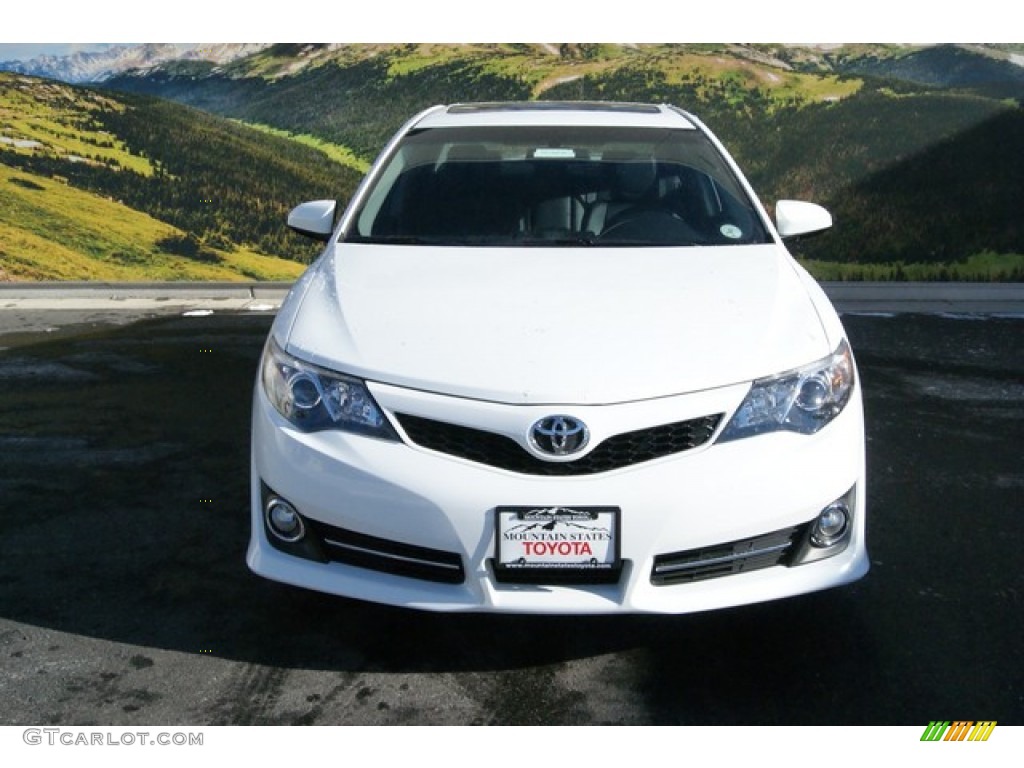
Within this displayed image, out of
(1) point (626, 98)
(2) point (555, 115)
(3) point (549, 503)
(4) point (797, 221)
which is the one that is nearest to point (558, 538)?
(3) point (549, 503)

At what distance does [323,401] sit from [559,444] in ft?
2.24

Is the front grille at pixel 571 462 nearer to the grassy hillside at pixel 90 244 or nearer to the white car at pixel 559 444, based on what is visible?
the white car at pixel 559 444

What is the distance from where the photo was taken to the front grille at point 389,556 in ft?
10.0

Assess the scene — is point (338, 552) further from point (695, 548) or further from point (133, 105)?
point (133, 105)

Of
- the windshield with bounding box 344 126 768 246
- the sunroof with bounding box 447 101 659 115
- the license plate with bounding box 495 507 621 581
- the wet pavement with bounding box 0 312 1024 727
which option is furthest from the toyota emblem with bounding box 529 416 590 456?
the sunroof with bounding box 447 101 659 115

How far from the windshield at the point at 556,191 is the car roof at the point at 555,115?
8cm

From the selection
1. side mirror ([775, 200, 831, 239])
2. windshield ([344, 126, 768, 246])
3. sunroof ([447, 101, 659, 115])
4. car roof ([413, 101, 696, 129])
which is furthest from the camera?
sunroof ([447, 101, 659, 115])

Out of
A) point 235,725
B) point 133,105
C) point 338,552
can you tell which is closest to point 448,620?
point 338,552

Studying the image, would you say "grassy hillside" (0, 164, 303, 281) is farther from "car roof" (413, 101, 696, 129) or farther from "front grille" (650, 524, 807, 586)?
"front grille" (650, 524, 807, 586)

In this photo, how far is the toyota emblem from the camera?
2.99m

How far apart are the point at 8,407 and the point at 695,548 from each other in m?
4.49

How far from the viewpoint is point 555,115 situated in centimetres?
514

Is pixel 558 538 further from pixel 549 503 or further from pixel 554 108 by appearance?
pixel 554 108

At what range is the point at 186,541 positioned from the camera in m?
4.23
